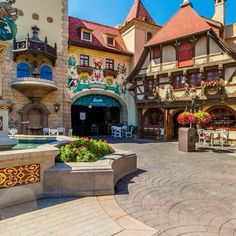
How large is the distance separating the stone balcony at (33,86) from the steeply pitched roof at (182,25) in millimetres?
8592

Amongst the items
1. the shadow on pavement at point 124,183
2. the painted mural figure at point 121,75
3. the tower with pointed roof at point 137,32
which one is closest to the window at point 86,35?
the painted mural figure at point 121,75

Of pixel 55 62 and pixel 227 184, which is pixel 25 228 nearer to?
pixel 227 184

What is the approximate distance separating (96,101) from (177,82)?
22.3 feet

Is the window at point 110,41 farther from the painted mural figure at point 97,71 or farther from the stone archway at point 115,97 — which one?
the stone archway at point 115,97

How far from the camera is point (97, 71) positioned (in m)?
18.5

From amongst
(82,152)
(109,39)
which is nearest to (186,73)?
(109,39)

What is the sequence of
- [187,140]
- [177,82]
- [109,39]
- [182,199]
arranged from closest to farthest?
[182,199] → [187,140] → [177,82] → [109,39]

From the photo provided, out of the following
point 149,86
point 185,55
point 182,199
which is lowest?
point 182,199

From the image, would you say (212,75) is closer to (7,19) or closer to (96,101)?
(96,101)

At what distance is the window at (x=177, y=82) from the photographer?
1641cm

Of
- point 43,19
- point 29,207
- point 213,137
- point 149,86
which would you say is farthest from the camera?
point 149,86

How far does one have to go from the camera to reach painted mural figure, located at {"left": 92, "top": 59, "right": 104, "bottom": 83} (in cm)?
1842

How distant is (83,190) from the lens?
183 inches

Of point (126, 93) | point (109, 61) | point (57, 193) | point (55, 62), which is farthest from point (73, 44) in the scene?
point (57, 193)
